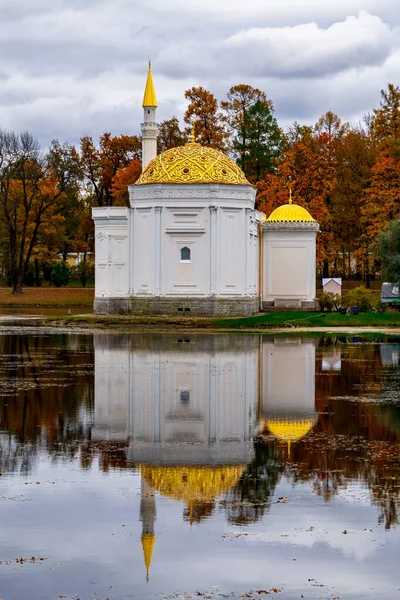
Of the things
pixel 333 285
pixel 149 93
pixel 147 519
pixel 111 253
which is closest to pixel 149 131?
pixel 149 93

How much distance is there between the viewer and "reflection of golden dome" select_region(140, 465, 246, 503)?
13562mm

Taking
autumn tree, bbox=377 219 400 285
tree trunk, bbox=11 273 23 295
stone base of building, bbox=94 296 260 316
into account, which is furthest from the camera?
tree trunk, bbox=11 273 23 295

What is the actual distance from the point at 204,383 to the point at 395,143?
171ft

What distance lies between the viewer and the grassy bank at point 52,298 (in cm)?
8000

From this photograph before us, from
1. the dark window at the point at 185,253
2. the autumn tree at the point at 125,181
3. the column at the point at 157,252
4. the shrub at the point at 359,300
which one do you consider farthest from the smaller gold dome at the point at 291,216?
the autumn tree at the point at 125,181

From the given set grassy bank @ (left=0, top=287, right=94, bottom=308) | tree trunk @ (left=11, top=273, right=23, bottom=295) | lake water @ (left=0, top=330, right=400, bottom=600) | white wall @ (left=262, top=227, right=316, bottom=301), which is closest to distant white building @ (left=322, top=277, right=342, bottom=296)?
white wall @ (left=262, top=227, right=316, bottom=301)

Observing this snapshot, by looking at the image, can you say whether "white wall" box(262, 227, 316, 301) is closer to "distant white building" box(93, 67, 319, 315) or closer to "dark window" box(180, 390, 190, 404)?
"distant white building" box(93, 67, 319, 315)

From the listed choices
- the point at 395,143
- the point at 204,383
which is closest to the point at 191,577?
the point at 204,383

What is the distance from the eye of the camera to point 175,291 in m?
58.7

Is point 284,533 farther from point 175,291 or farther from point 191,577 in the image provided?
point 175,291

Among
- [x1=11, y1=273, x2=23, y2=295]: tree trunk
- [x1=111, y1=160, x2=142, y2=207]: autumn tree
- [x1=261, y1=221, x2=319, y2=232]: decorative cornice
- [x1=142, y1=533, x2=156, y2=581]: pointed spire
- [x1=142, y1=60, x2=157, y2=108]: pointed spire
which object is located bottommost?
[x1=142, y1=533, x2=156, y2=581]: pointed spire

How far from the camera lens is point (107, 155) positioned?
90125 millimetres

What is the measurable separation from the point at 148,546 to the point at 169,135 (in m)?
79.1

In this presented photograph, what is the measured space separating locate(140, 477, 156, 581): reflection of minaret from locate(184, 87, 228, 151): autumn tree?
73585mm
